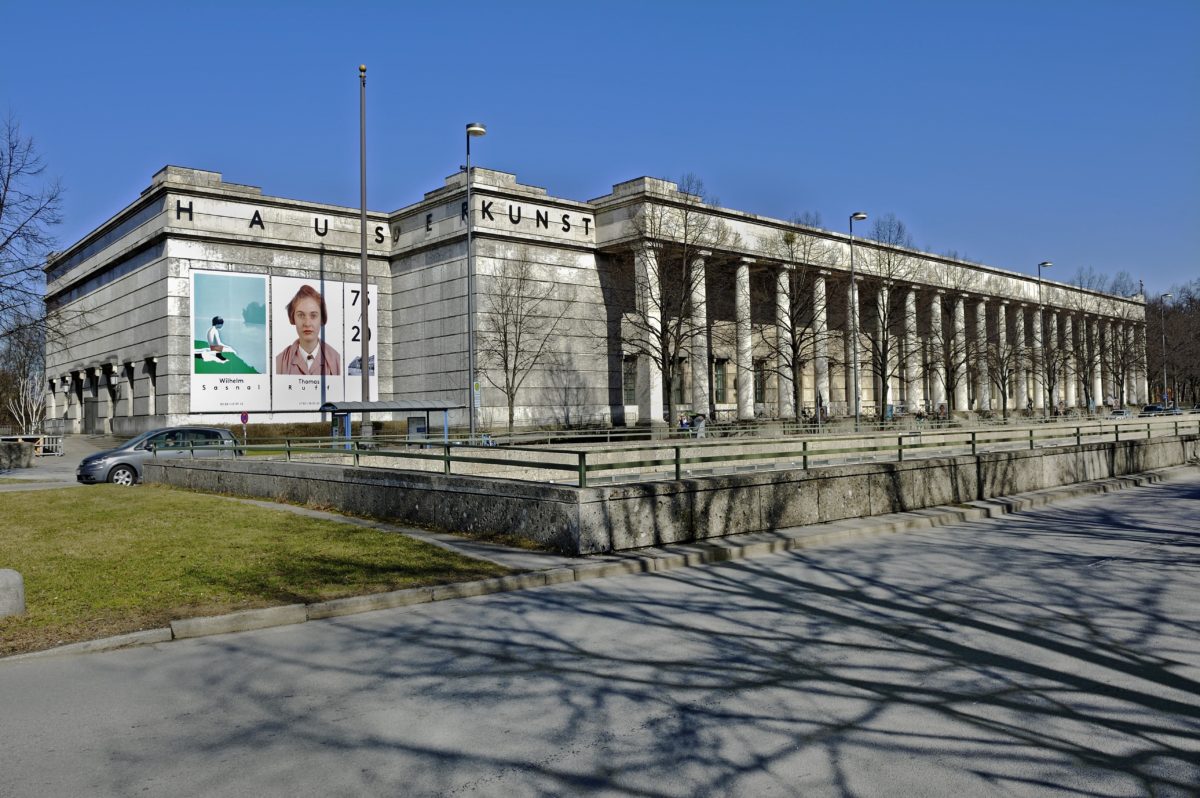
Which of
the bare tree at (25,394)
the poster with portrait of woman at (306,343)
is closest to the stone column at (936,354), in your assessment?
the poster with portrait of woman at (306,343)

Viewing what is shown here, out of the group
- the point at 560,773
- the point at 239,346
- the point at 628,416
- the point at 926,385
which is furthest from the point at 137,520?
the point at 926,385

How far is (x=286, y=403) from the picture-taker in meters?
53.0

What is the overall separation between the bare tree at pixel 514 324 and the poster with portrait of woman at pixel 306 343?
34.6ft

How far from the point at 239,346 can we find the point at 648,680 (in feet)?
166

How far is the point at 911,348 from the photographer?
71.9 metres

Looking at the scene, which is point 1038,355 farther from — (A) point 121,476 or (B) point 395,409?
(A) point 121,476

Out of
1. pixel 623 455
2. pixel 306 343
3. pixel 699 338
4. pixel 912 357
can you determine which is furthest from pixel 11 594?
pixel 912 357

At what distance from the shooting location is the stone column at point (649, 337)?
50.3 metres

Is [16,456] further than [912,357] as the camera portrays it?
No

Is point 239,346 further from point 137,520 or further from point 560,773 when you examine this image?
point 560,773

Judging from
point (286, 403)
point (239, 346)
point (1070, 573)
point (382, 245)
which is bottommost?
point (1070, 573)

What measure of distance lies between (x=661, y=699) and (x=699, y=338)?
52.4 metres

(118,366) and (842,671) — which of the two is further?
(118,366)

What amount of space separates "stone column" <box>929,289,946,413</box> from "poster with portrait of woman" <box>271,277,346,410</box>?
41339 millimetres
